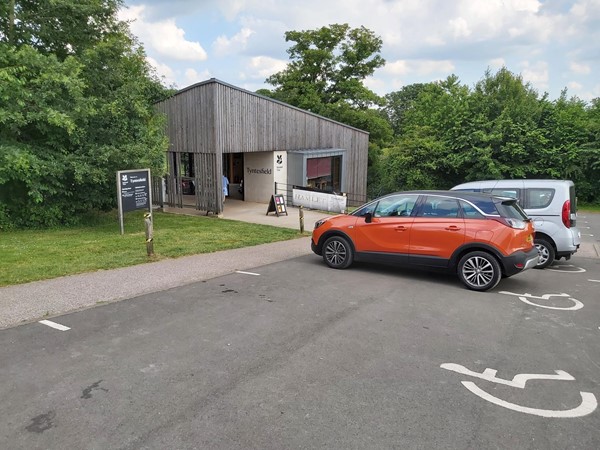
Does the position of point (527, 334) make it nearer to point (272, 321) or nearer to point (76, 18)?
point (272, 321)

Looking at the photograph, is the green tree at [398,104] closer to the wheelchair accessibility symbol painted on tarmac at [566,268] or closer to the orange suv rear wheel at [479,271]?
the wheelchair accessibility symbol painted on tarmac at [566,268]

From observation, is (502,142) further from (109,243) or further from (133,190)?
(109,243)

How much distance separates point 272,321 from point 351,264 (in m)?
3.62

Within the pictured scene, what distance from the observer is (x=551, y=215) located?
932cm

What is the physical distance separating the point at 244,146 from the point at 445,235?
499 inches

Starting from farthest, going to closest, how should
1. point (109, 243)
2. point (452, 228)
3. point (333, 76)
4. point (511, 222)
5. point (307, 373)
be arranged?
point (333, 76) < point (109, 243) < point (452, 228) < point (511, 222) < point (307, 373)

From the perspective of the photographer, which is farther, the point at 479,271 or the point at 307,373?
the point at 479,271

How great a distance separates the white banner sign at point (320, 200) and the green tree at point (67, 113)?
24.2 ft

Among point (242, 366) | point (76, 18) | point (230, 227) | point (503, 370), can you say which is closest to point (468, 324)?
point (503, 370)

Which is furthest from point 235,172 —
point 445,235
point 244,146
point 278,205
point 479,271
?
point 479,271

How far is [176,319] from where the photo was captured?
5801mm

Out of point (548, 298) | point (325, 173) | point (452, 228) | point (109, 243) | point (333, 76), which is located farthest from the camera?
point (333, 76)

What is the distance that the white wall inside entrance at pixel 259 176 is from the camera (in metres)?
21.5

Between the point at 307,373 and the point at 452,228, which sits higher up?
the point at 452,228
